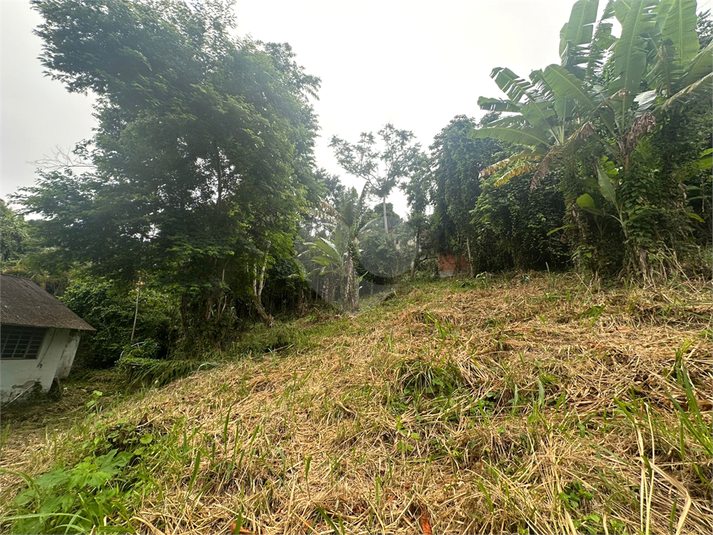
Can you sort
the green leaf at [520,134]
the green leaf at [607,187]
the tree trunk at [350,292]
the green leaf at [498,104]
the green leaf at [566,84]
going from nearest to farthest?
the green leaf at [607,187] < the green leaf at [566,84] < the green leaf at [520,134] < the green leaf at [498,104] < the tree trunk at [350,292]

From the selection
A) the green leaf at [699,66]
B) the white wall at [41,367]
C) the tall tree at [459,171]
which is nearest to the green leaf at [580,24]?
the green leaf at [699,66]

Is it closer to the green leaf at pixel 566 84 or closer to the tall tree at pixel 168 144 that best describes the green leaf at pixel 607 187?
the green leaf at pixel 566 84

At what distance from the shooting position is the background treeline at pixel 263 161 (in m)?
3.86

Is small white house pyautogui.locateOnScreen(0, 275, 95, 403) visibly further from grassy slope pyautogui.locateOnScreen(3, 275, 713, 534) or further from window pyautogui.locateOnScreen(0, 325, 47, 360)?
grassy slope pyautogui.locateOnScreen(3, 275, 713, 534)

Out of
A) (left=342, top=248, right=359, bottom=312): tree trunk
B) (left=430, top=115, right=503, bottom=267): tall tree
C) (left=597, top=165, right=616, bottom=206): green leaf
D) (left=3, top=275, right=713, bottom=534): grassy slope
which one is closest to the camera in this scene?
(left=3, top=275, right=713, bottom=534): grassy slope

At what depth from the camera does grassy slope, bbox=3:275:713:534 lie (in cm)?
105

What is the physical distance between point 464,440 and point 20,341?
10692 millimetres

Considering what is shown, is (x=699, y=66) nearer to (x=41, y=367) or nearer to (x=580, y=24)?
(x=580, y=24)

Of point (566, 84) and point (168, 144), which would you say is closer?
point (566, 84)

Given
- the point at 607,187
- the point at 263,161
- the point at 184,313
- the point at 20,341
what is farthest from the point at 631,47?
the point at 20,341

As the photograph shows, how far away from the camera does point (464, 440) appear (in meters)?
1.48

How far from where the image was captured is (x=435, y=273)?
1252 cm

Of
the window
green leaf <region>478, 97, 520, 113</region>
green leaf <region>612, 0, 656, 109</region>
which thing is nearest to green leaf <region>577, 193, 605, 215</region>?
green leaf <region>612, 0, 656, 109</region>

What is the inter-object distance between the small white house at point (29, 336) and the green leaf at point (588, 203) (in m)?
11.9
